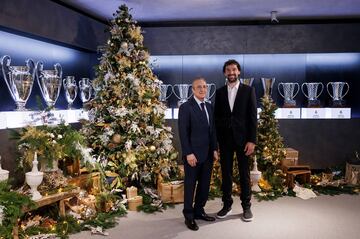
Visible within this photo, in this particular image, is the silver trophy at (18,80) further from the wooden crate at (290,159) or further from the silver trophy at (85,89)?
the wooden crate at (290,159)

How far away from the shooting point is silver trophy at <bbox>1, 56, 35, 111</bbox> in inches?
128

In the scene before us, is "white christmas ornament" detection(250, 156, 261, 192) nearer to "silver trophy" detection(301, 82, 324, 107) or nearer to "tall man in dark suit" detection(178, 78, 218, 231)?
"tall man in dark suit" detection(178, 78, 218, 231)

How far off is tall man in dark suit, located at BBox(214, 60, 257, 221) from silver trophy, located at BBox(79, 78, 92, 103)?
197cm

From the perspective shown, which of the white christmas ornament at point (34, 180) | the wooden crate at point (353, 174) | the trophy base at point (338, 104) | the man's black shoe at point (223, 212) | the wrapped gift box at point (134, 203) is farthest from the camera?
the trophy base at point (338, 104)

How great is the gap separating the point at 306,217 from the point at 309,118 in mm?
2105

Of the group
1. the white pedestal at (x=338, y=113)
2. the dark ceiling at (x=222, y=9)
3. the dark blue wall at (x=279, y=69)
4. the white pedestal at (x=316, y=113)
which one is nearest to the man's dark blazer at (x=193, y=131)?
the dark ceiling at (x=222, y=9)

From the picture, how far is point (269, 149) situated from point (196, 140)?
163 cm

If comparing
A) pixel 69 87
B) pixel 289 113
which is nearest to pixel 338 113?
pixel 289 113

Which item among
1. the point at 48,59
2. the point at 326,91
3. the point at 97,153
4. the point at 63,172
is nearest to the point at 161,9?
the point at 48,59

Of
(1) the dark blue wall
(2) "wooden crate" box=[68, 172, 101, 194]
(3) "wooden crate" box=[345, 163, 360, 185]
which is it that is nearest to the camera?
(2) "wooden crate" box=[68, 172, 101, 194]

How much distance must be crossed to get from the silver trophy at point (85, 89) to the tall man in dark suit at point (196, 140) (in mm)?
1948

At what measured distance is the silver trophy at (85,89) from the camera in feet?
15.8

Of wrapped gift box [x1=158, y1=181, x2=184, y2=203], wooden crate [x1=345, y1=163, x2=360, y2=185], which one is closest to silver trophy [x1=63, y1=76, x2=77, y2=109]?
wrapped gift box [x1=158, y1=181, x2=184, y2=203]

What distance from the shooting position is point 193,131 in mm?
3334
